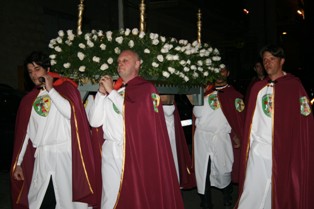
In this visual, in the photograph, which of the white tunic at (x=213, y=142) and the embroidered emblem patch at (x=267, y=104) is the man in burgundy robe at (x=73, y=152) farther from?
the white tunic at (x=213, y=142)

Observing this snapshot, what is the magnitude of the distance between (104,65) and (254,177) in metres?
2.12

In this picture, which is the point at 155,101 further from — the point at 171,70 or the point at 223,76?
the point at 223,76

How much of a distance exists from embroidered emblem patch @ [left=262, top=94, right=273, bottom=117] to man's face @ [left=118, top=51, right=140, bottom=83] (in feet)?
5.30

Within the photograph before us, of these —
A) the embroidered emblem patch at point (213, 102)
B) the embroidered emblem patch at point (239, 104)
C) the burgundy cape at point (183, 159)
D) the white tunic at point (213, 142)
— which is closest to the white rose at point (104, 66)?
the burgundy cape at point (183, 159)

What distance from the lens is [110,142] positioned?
4449 millimetres

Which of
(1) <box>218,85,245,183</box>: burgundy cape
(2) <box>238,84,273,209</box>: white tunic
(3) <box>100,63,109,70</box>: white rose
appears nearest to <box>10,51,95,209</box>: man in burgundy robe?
(3) <box>100,63,109,70</box>: white rose

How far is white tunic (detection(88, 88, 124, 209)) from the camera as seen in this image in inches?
171

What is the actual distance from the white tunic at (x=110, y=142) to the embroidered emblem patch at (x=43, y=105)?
481mm

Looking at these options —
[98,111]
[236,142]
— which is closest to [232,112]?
[236,142]

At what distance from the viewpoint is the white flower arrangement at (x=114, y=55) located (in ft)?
14.9

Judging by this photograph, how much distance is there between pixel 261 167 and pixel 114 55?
2082mm

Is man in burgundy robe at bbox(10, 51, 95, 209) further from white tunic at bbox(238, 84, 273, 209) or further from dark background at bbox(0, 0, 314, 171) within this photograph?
dark background at bbox(0, 0, 314, 171)

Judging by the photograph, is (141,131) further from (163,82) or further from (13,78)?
(13,78)

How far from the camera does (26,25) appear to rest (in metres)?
14.4
